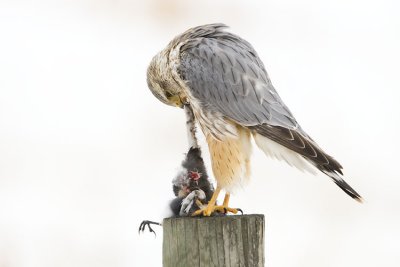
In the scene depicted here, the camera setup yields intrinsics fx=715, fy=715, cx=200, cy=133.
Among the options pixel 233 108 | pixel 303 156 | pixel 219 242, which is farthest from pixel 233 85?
pixel 219 242

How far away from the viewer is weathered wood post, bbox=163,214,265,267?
2.76 metres

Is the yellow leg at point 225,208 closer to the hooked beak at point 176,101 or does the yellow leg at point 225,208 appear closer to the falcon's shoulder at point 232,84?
the falcon's shoulder at point 232,84

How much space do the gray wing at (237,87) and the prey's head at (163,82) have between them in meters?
0.23

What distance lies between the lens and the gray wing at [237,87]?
3.49 meters

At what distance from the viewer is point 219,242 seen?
9.08 ft

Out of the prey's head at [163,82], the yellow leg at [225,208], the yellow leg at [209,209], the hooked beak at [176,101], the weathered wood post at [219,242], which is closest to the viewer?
the weathered wood post at [219,242]

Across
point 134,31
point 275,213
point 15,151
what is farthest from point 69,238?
point 134,31

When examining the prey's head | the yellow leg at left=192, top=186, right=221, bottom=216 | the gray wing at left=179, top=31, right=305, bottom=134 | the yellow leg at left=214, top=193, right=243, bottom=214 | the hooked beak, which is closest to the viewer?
the yellow leg at left=192, top=186, right=221, bottom=216

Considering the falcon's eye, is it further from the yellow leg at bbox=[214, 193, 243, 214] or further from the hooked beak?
the yellow leg at bbox=[214, 193, 243, 214]

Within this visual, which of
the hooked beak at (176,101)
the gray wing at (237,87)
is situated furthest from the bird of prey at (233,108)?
the hooked beak at (176,101)

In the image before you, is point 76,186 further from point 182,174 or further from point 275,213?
point 182,174

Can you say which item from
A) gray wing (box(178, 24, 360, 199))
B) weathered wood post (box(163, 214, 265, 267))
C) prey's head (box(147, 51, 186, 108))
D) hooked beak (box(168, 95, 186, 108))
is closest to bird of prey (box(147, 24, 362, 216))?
gray wing (box(178, 24, 360, 199))

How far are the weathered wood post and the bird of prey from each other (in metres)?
0.55

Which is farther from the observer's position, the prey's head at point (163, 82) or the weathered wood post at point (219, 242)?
the prey's head at point (163, 82)
